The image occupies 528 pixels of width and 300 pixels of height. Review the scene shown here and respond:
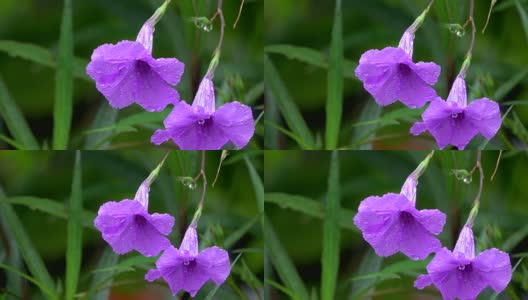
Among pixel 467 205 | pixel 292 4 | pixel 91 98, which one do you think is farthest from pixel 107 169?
pixel 467 205

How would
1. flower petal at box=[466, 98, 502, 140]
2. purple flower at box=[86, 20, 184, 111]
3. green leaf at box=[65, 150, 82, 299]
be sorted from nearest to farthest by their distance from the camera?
purple flower at box=[86, 20, 184, 111]
flower petal at box=[466, 98, 502, 140]
green leaf at box=[65, 150, 82, 299]

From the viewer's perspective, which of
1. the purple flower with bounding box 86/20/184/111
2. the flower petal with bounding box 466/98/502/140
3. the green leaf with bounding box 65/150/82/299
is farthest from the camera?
the green leaf with bounding box 65/150/82/299

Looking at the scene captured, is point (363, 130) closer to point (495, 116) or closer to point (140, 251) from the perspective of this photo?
point (495, 116)

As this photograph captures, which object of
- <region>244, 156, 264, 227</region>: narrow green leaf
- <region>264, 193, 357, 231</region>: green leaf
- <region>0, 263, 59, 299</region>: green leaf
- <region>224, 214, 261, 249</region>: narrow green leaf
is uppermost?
<region>244, 156, 264, 227</region>: narrow green leaf

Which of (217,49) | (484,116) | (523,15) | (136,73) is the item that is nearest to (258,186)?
(217,49)

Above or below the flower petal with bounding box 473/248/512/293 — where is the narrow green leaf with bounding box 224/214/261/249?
above

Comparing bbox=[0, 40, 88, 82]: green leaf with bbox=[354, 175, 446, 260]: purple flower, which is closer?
bbox=[354, 175, 446, 260]: purple flower

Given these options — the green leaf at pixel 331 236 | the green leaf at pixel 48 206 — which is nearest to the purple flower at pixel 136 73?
the green leaf at pixel 48 206

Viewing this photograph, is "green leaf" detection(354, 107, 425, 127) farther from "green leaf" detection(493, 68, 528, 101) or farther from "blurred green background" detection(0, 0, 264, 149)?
"blurred green background" detection(0, 0, 264, 149)

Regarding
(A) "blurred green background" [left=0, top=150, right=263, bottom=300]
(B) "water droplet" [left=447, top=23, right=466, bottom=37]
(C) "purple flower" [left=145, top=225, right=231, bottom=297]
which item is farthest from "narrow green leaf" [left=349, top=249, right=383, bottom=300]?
(B) "water droplet" [left=447, top=23, right=466, bottom=37]
